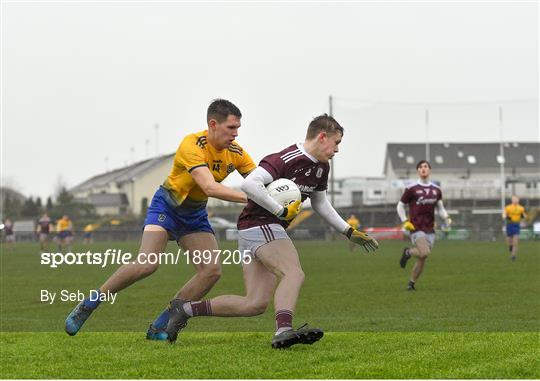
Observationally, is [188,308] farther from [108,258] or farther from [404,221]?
[108,258]

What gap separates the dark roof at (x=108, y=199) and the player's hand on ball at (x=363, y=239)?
3052 inches

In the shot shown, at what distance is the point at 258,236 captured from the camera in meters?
8.28

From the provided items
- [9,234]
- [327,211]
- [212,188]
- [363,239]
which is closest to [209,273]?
[212,188]

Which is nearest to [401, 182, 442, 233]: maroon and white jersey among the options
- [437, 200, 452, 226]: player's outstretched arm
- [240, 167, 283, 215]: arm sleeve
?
[437, 200, 452, 226]: player's outstretched arm

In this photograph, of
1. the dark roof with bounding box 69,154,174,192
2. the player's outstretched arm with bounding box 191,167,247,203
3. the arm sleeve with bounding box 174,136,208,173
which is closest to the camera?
the player's outstretched arm with bounding box 191,167,247,203

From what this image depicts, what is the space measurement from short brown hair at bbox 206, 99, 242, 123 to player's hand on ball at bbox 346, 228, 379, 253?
1509mm

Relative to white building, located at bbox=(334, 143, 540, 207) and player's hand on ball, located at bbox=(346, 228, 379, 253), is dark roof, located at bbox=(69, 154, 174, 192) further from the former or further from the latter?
player's hand on ball, located at bbox=(346, 228, 379, 253)

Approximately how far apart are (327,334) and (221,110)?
2.47m

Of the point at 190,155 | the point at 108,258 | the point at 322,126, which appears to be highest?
the point at 322,126

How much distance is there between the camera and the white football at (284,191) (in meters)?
8.05

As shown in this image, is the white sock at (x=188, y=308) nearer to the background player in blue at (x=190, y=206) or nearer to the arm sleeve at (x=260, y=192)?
the background player in blue at (x=190, y=206)

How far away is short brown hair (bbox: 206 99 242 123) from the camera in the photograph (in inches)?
342

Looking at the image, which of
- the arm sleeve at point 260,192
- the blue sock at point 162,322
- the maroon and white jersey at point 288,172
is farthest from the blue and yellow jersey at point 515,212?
the arm sleeve at point 260,192

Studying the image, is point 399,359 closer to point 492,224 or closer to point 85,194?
point 492,224
